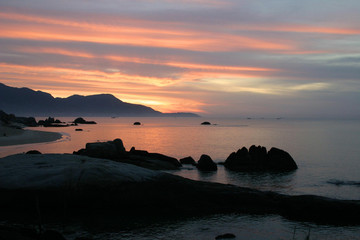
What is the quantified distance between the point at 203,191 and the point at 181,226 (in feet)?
9.51

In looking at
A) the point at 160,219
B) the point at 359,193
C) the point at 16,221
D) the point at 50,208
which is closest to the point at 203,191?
the point at 160,219

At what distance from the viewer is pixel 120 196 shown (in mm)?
16406

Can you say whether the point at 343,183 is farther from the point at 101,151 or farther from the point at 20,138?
the point at 20,138

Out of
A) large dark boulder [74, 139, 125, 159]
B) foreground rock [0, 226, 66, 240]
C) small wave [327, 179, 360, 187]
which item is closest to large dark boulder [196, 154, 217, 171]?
large dark boulder [74, 139, 125, 159]

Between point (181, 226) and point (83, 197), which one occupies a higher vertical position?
point (83, 197)

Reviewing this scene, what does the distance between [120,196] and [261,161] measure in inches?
1001

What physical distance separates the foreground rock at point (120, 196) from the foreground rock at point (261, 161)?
64.1 feet

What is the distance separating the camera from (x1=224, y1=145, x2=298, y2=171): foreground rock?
37.5 meters

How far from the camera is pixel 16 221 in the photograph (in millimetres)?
15195

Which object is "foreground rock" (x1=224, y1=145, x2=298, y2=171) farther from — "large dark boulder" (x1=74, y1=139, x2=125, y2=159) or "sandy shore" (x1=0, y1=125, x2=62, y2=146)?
"sandy shore" (x1=0, y1=125, x2=62, y2=146)

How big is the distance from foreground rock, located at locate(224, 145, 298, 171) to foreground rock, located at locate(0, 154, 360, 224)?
19.5m

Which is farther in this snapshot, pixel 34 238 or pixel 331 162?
pixel 331 162

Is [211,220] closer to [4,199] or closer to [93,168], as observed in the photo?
[93,168]

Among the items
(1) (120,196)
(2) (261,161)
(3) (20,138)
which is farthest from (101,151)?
(3) (20,138)
